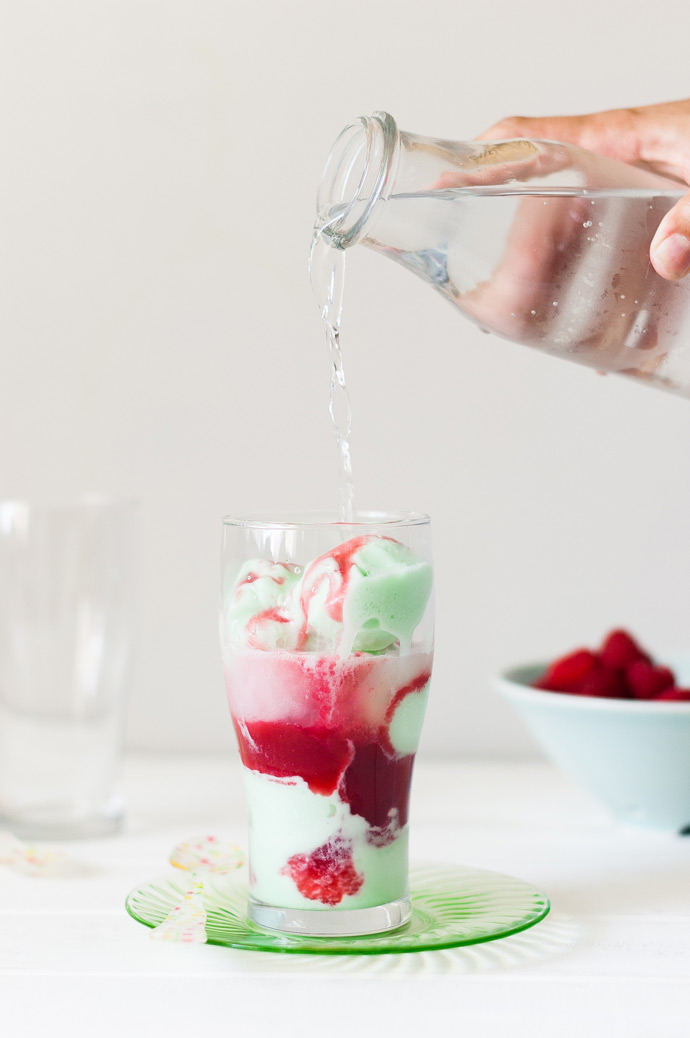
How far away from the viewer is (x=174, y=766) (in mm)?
1228

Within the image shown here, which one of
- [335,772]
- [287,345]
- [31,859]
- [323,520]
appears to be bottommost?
[31,859]

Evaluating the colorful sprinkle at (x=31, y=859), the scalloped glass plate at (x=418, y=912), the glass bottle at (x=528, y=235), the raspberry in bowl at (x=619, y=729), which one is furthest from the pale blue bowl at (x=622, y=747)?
the colorful sprinkle at (x=31, y=859)

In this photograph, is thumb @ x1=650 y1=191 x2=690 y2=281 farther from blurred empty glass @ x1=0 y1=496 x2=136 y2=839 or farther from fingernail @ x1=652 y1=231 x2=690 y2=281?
blurred empty glass @ x1=0 y1=496 x2=136 y2=839

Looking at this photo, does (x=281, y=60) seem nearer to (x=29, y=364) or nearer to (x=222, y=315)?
(x=222, y=315)

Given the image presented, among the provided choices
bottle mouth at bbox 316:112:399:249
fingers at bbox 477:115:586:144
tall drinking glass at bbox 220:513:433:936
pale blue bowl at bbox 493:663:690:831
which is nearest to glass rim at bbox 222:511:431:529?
tall drinking glass at bbox 220:513:433:936

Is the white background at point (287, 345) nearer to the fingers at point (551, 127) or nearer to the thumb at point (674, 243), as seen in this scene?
the fingers at point (551, 127)

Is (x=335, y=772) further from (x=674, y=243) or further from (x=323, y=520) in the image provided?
(x=674, y=243)

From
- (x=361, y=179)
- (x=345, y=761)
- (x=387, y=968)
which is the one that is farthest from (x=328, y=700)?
(x=361, y=179)

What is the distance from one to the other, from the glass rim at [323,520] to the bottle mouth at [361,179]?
168 mm

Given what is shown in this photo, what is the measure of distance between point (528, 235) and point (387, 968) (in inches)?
18.0

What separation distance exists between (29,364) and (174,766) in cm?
43

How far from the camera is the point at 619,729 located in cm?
94

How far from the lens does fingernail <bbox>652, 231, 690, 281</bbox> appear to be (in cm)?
76

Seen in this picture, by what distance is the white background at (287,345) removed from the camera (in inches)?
47.6
